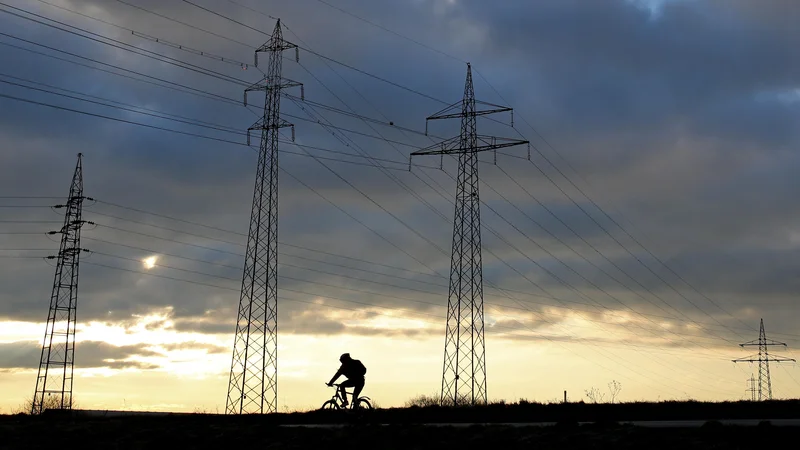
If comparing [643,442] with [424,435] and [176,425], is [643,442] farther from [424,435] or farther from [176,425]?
[176,425]

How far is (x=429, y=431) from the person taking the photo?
27469 millimetres

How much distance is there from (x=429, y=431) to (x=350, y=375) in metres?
6.98

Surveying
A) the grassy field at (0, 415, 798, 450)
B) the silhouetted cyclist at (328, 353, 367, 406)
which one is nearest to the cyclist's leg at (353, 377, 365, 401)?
the silhouetted cyclist at (328, 353, 367, 406)

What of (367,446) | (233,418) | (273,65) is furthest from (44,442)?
(273,65)

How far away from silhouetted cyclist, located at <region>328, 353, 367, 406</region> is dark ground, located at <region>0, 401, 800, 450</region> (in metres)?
0.91

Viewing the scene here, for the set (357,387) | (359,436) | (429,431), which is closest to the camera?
(429,431)

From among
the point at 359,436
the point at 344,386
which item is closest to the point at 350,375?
the point at 344,386

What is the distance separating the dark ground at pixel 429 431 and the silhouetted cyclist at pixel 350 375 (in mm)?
909

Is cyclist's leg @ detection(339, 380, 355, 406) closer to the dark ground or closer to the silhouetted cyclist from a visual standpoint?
Answer: the silhouetted cyclist

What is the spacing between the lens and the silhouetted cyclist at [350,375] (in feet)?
111

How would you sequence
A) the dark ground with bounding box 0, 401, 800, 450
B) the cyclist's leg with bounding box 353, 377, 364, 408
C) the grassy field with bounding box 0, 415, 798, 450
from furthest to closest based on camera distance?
the cyclist's leg with bounding box 353, 377, 364, 408 < the dark ground with bounding box 0, 401, 800, 450 < the grassy field with bounding box 0, 415, 798, 450

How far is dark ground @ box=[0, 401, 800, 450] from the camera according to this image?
23.6 meters

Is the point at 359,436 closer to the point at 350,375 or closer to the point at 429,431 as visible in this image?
the point at 429,431

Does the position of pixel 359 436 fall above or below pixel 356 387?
below
